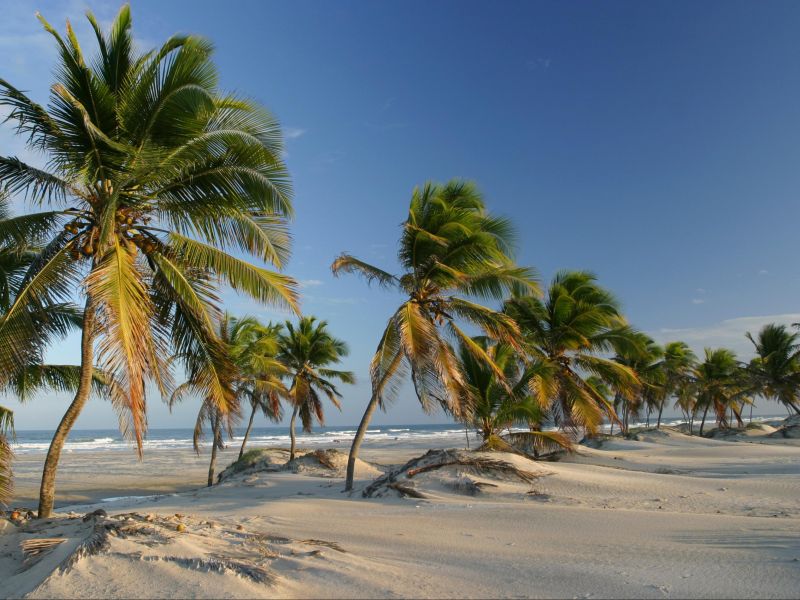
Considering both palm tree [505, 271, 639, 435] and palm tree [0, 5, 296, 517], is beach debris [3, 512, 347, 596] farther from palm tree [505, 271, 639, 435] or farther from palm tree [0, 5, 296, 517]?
palm tree [505, 271, 639, 435]

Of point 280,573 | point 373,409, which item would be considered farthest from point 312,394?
point 280,573

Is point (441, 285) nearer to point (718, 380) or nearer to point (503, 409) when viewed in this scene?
point (503, 409)

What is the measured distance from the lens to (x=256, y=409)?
76.6 ft

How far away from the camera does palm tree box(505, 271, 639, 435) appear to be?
17.2 m

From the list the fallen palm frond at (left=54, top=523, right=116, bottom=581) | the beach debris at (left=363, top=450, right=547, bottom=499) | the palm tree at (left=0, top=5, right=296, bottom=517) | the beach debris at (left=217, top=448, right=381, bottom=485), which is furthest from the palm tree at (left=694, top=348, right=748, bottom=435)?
the fallen palm frond at (left=54, top=523, right=116, bottom=581)

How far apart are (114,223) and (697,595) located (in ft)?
23.8

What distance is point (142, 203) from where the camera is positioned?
7660 millimetres

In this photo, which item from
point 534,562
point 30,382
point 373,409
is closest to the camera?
point 534,562

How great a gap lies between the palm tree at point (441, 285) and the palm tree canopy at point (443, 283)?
0.06 feet

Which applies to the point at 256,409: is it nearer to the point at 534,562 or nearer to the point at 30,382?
the point at 30,382

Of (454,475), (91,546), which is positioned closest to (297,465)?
(454,475)

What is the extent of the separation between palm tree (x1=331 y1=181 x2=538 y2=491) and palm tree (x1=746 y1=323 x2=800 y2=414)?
26.9 meters

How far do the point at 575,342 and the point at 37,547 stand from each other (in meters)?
15.7

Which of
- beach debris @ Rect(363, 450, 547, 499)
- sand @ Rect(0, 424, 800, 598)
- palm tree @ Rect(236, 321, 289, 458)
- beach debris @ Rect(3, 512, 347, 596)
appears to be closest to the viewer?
sand @ Rect(0, 424, 800, 598)
